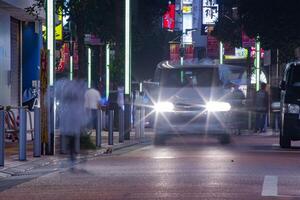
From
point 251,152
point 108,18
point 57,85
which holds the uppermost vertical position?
point 108,18

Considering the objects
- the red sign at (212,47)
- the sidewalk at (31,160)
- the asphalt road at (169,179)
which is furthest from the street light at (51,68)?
the red sign at (212,47)

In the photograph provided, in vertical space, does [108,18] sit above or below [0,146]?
above

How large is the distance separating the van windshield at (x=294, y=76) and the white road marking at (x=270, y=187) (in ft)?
29.8

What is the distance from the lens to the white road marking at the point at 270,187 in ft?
40.5

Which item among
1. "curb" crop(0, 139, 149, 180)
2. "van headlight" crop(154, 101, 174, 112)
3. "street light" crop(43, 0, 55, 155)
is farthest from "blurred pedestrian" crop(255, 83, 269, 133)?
"street light" crop(43, 0, 55, 155)

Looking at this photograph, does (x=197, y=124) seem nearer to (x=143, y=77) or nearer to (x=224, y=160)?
(x=224, y=160)

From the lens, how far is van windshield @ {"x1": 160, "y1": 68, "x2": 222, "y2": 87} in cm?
2662

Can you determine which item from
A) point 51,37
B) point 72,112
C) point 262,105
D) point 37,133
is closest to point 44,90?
point 37,133

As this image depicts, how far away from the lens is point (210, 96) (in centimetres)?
Result: 2620

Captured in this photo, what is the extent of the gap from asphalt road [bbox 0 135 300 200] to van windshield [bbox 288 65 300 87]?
3.43 m

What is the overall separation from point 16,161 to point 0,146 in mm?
1964

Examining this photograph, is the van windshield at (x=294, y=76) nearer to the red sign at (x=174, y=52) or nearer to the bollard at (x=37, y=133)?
the bollard at (x=37, y=133)

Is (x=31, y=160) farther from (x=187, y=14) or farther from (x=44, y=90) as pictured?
(x=187, y=14)

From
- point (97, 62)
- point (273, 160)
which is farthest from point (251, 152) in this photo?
point (97, 62)
